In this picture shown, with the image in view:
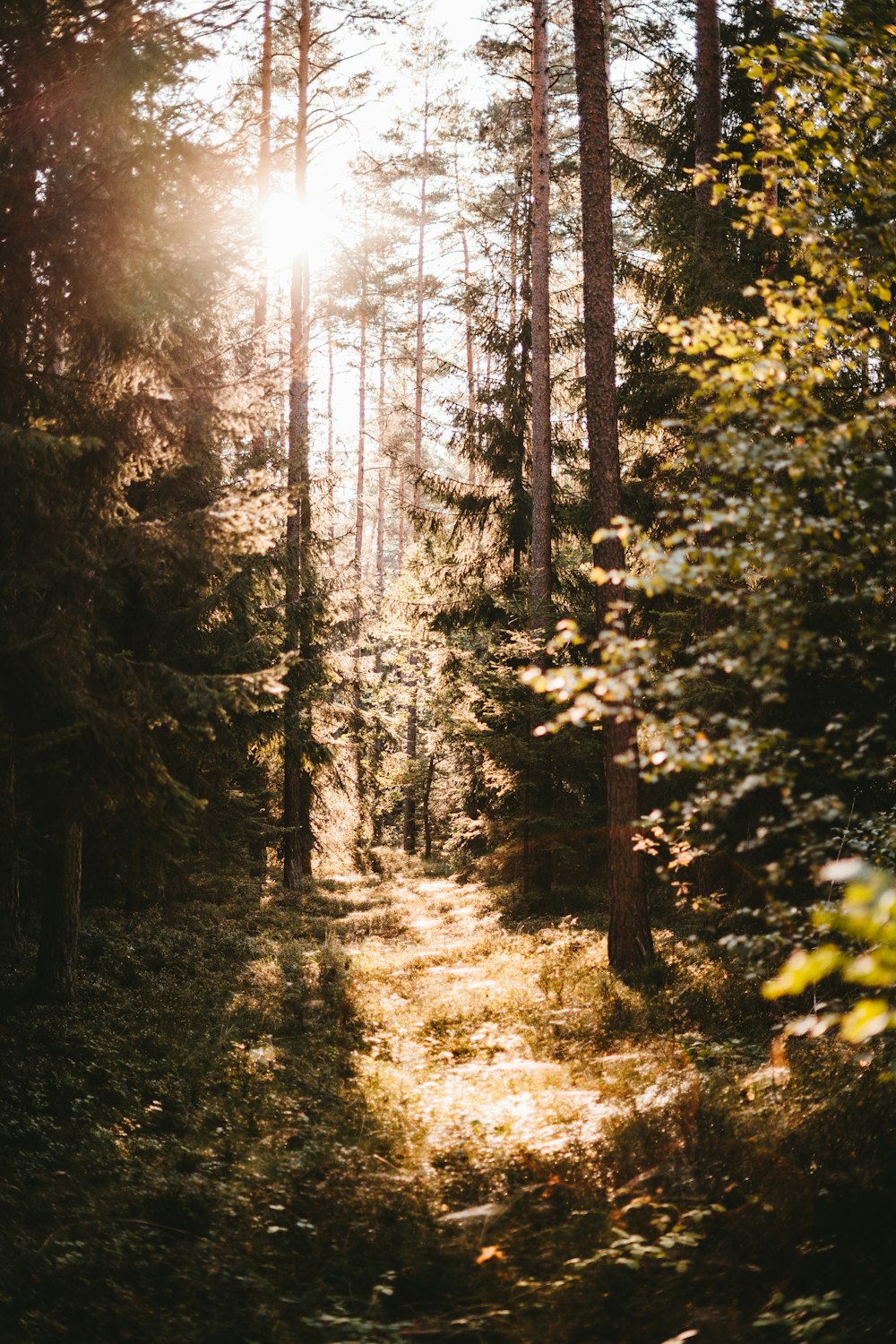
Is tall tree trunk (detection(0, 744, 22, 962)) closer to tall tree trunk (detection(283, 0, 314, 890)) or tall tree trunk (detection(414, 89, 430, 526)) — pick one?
tall tree trunk (detection(283, 0, 314, 890))

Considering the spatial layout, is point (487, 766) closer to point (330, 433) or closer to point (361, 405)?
point (330, 433)

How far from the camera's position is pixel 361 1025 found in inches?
368

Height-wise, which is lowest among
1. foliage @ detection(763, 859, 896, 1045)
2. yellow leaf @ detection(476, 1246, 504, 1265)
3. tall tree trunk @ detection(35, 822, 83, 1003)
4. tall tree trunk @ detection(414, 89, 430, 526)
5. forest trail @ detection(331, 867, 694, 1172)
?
yellow leaf @ detection(476, 1246, 504, 1265)

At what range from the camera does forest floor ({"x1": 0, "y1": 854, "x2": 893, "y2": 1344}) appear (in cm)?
430

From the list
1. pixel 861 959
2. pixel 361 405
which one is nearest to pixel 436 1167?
pixel 861 959

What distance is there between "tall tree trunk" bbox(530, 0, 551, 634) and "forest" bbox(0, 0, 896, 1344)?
10cm

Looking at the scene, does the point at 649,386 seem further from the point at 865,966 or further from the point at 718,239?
the point at 865,966

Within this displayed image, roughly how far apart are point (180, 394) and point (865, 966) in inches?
346

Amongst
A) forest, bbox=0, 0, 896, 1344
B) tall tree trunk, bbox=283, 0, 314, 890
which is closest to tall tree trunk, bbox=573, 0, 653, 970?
forest, bbox=0, 0, 896, 1344

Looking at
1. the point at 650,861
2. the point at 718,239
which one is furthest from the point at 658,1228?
the point at 718,239

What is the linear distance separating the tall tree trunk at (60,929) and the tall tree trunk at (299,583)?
6629mm

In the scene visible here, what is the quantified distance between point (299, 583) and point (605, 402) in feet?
27.0

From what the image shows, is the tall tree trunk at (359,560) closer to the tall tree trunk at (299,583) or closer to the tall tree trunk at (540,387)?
the tall tree trunk at (299,583)

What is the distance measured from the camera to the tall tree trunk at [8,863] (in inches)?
286
